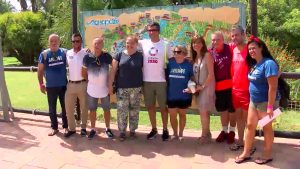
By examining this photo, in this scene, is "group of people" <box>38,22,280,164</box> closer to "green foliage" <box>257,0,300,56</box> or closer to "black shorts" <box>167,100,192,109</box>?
"black shorts" <box>167,100,192,109</box>

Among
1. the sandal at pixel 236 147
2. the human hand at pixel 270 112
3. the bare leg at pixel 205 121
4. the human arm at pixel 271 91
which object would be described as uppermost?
the human arm at pixel 271 91

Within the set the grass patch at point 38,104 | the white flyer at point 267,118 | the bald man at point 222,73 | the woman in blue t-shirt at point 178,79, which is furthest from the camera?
the grass patch at point 38,104

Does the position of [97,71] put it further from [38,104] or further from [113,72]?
[38,104]

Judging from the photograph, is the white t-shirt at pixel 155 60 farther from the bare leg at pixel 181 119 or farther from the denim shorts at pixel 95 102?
the denim shorts at pixel 95 102

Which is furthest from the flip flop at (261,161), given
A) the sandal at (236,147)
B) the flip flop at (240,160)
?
the sandal at (236,147)

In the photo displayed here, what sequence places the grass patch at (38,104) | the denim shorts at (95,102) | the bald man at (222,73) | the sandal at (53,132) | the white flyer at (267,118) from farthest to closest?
the grass patch at (38,104) < the sandal at (53,132) < the denim shorts at (95,102) < the bald man at (222,73) < the white flyer at (267,118)

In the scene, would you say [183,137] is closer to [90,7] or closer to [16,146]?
[16,146]

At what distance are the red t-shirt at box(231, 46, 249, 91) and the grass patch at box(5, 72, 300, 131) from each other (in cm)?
186

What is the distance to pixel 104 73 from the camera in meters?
5.30

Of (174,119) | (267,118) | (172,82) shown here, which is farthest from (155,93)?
(267,118)

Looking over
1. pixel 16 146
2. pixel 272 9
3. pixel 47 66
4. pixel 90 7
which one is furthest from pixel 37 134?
pixel 272 9

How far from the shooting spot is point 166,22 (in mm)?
6184

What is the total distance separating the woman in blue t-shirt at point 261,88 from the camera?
4.01 m

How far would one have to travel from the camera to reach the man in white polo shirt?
5445mm
